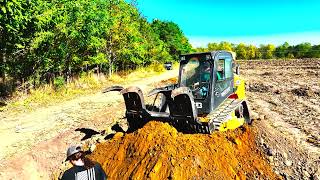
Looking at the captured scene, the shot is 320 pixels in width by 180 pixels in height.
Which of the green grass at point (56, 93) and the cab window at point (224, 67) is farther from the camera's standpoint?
the green grass at point (56, 93)

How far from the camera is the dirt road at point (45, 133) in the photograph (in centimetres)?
957

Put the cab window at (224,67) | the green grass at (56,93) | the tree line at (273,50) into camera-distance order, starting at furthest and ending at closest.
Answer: the tree line at (273,50)
the green grass at (56,93)
the cab window at (224,67)

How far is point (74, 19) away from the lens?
18.6 metres

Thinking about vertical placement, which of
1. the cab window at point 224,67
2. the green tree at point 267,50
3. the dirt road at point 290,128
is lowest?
the dirt road at point 290,128

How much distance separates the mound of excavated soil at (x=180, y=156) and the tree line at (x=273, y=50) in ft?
207

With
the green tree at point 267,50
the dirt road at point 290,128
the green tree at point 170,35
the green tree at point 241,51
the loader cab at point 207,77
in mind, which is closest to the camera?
the dirt road at point 290,128

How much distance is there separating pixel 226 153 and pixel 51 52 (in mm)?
12178

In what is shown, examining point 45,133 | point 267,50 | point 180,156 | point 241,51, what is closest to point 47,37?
point 45,133

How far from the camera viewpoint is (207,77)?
10.2 meters

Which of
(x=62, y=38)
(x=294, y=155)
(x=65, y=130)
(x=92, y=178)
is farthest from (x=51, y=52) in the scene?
(x=92, y=178)

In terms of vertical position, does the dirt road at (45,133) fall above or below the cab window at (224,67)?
below

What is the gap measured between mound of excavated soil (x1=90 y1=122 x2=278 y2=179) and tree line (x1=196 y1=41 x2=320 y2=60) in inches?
2487

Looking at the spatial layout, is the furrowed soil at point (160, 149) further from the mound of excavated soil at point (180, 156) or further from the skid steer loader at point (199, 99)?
the skid steer loader at point (199, 99)

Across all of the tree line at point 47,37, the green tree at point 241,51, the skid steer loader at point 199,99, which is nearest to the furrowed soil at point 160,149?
the skid steer loader at point 199,99
